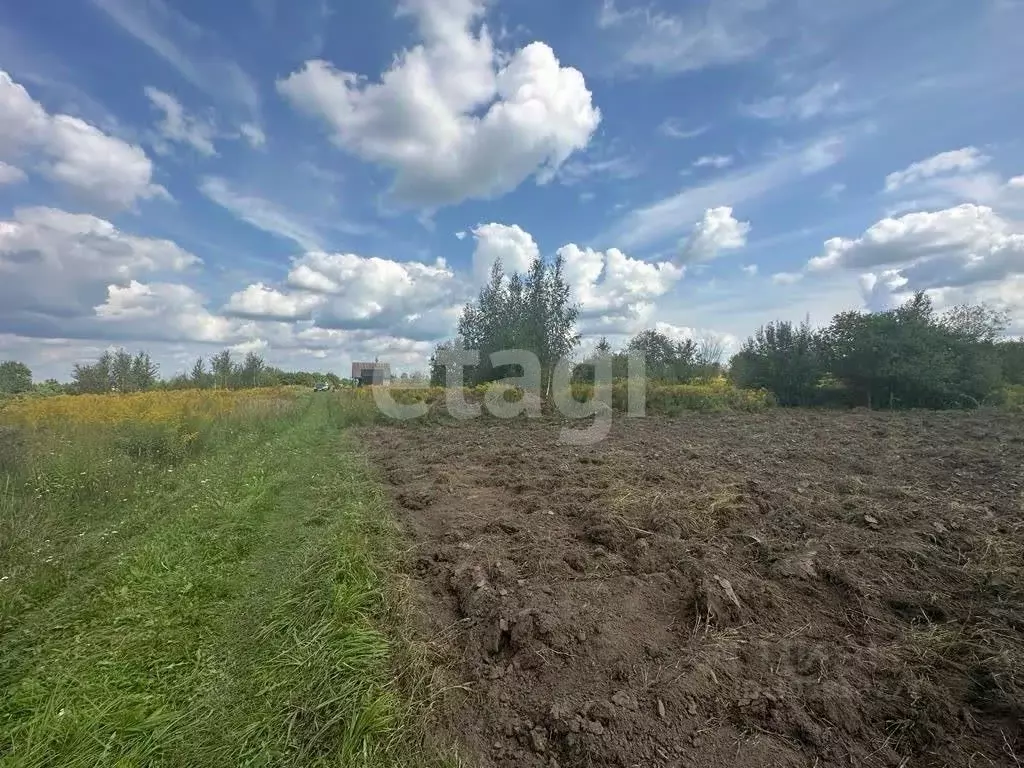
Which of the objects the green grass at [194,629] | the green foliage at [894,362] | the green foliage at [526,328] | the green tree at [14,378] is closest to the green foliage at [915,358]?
the green foliage at [894,362]

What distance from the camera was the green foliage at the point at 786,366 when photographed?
18.2 meters

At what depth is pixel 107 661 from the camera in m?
2.36

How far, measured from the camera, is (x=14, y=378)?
18.8 m

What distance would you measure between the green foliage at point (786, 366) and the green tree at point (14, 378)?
24.3 metres

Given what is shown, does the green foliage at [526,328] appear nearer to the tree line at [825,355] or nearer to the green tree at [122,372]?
the tree line at [825,355]

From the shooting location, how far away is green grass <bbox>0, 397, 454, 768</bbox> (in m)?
1.90

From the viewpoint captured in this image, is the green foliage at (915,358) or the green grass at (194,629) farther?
the green foliage at (915,358)

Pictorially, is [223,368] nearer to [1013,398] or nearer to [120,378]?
[120,378]

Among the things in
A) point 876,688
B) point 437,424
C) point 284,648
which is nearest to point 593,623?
point 876,688

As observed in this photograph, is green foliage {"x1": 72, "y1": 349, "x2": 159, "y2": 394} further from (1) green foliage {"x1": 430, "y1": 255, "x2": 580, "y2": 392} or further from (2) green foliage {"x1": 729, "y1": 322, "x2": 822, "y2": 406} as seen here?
(2) green foliage {"x1": 729, "y1": 322, "x2": 822, "y2": 406}

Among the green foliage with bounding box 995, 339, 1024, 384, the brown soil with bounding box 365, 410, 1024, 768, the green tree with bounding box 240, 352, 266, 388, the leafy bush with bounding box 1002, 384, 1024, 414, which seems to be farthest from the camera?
the green tree with bounding box 240, 352, 266, 388

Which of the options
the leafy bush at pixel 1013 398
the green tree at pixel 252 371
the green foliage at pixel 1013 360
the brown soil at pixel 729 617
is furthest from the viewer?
the green tree at pixel 252 371

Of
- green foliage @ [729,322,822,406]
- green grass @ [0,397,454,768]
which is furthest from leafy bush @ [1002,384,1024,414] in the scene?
green grass @ [0,397,454,768]

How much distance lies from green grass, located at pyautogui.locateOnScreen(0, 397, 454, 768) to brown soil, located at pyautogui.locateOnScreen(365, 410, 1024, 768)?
0.36m
